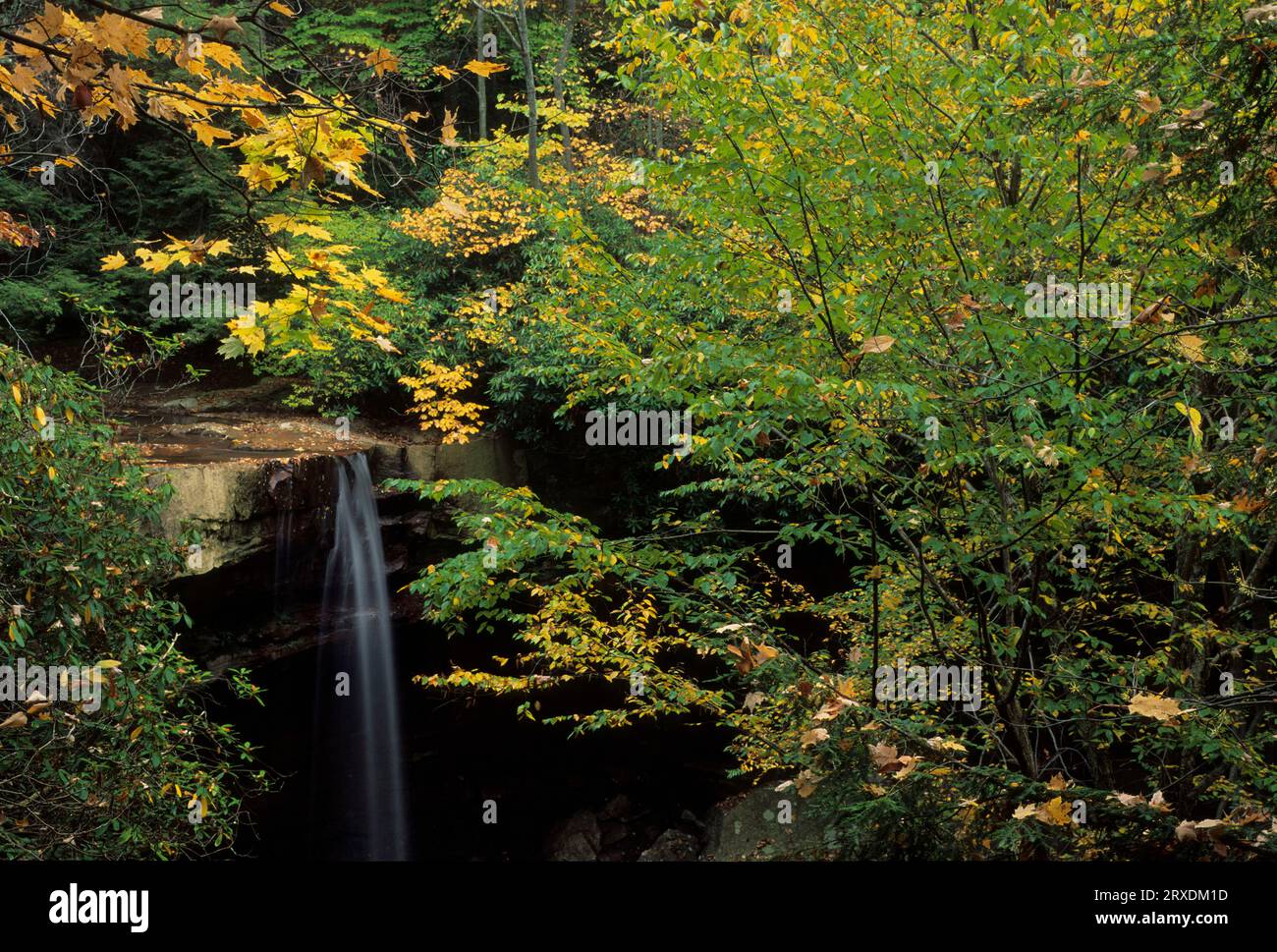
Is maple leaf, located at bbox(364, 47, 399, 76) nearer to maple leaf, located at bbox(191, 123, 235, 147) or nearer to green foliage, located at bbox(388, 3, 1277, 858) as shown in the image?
maple leaf, located at bbox(191, 123, 235, 147)

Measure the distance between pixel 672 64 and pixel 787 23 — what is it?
80 cm

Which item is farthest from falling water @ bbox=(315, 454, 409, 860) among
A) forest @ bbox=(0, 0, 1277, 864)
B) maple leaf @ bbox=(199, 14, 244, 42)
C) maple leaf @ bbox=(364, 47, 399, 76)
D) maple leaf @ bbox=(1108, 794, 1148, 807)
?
maple leaf @ bbox=(1108, 794, 1148, 807)

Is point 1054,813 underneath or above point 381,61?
underneath

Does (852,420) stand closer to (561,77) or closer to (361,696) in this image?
(361,696)

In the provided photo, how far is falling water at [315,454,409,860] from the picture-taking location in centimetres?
1138

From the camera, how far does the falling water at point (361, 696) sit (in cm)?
1138

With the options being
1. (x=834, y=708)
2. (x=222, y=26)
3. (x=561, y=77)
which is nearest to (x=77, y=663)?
(x=222, y=26)

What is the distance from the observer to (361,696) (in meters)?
12.0

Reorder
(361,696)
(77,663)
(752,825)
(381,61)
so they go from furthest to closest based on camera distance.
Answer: (361,696)
(752,825)
(77,663)
(381,61)

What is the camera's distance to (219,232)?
47.0 feet

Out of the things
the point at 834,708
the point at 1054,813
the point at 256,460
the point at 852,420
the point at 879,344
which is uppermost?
the point at 256,460

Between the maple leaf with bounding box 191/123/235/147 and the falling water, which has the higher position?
the maple leaf with bounding box 191/123/235/147

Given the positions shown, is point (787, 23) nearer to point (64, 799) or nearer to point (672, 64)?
point (672, 64)
